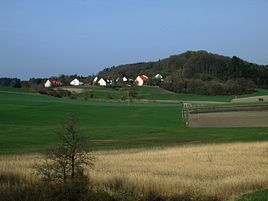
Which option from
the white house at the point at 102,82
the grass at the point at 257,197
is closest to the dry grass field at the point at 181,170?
the grass at the point at 257,197

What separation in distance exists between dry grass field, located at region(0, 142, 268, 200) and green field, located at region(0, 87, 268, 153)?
7158mm

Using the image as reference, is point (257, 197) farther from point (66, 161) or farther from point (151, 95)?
point (151, 95)

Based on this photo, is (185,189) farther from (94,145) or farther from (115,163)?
(94,145)

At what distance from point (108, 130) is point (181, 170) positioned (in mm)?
29803

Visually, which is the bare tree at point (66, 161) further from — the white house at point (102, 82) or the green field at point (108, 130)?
the white house at point (102, 82)

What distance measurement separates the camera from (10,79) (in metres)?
175

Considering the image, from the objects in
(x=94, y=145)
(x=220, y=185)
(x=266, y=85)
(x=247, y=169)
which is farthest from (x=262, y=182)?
(x=266, y=85)

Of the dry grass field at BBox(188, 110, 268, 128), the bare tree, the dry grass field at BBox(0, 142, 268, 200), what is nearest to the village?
the dry grass field at BBox(188, 110, 268, 128)

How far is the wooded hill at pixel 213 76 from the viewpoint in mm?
139750

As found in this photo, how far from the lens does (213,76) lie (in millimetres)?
168250

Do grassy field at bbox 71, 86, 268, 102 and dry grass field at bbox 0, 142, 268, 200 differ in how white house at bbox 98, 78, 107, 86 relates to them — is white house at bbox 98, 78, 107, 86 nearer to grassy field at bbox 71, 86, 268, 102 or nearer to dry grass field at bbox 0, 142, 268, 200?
grassy field at bbox 71, 86, 268, 102

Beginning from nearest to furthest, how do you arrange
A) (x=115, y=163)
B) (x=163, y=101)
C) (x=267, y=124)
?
(x=115, y=163) → (x=267, y=124) → (x=163, y=101)

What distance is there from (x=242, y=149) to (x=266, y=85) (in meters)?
144

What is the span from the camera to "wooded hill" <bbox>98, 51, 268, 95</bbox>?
139750mm
